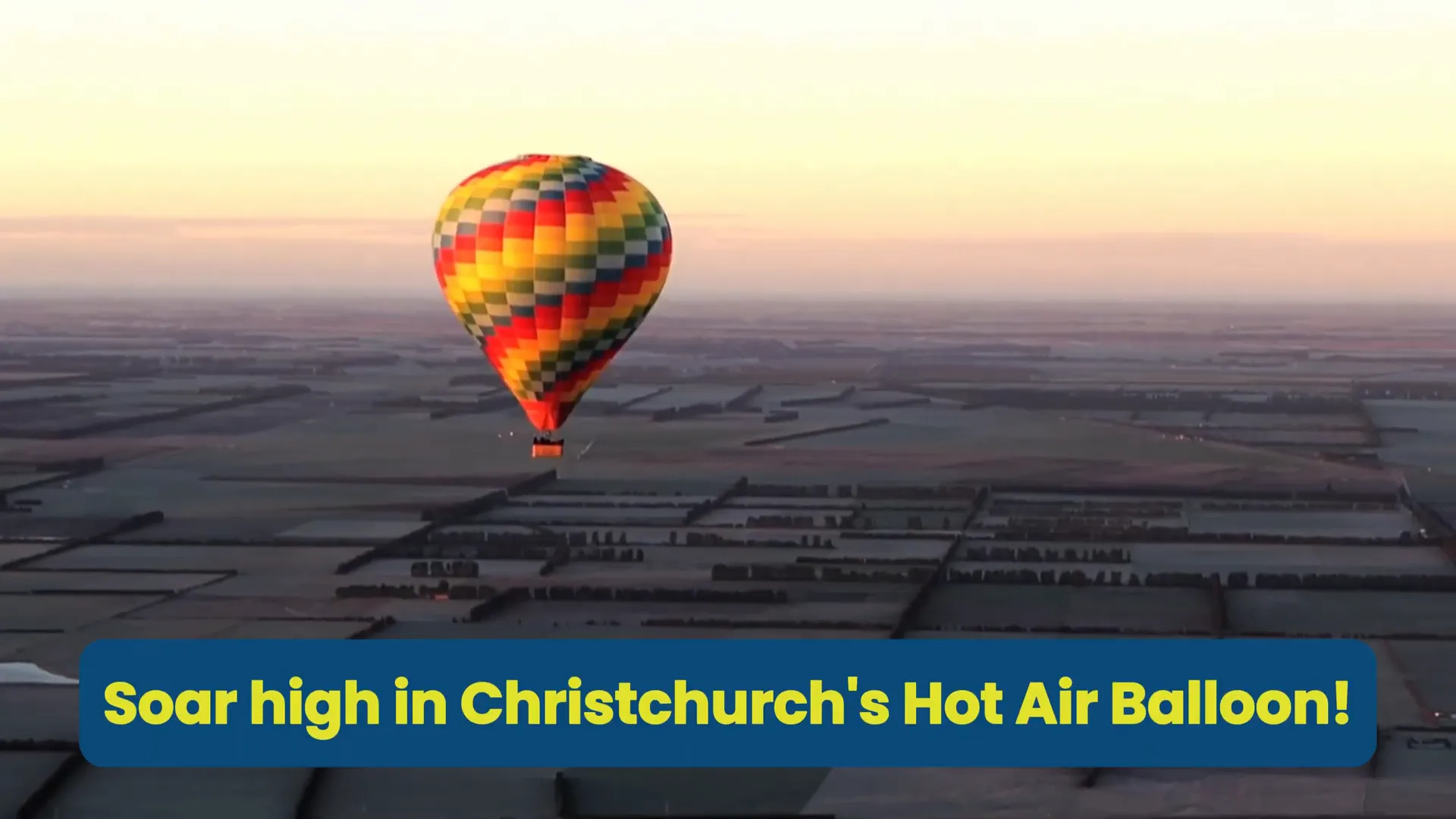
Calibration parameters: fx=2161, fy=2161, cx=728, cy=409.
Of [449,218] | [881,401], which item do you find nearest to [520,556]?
[449,218]

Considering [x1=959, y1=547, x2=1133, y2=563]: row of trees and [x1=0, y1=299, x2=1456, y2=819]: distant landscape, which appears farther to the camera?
[x1=959, y1=547, x2=1133, y2=563]: row of trees

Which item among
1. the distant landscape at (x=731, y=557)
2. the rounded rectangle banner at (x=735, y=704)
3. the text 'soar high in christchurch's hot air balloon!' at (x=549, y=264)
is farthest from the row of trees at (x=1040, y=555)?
the text 'soar high in christchurch's hot air balloon!' at (x=549, y=264)

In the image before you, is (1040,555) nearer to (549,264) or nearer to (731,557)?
(731,557)

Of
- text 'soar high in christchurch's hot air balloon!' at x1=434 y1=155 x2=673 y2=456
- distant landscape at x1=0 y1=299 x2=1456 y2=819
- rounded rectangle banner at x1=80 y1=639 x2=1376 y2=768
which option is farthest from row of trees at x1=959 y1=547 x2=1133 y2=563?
text 'soar high in christchurch's hot air balloon!' at x1=434 y1=155 x2=673 y2=456

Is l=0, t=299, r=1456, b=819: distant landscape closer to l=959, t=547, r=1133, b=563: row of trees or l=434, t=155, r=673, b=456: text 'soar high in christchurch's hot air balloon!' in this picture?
l=959, t=547, r=1133, b=563: row of trees

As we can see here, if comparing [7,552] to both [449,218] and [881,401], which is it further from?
[881,401]

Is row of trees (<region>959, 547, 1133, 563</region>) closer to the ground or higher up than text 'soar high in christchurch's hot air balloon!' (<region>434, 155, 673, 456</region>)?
closer to the ground
